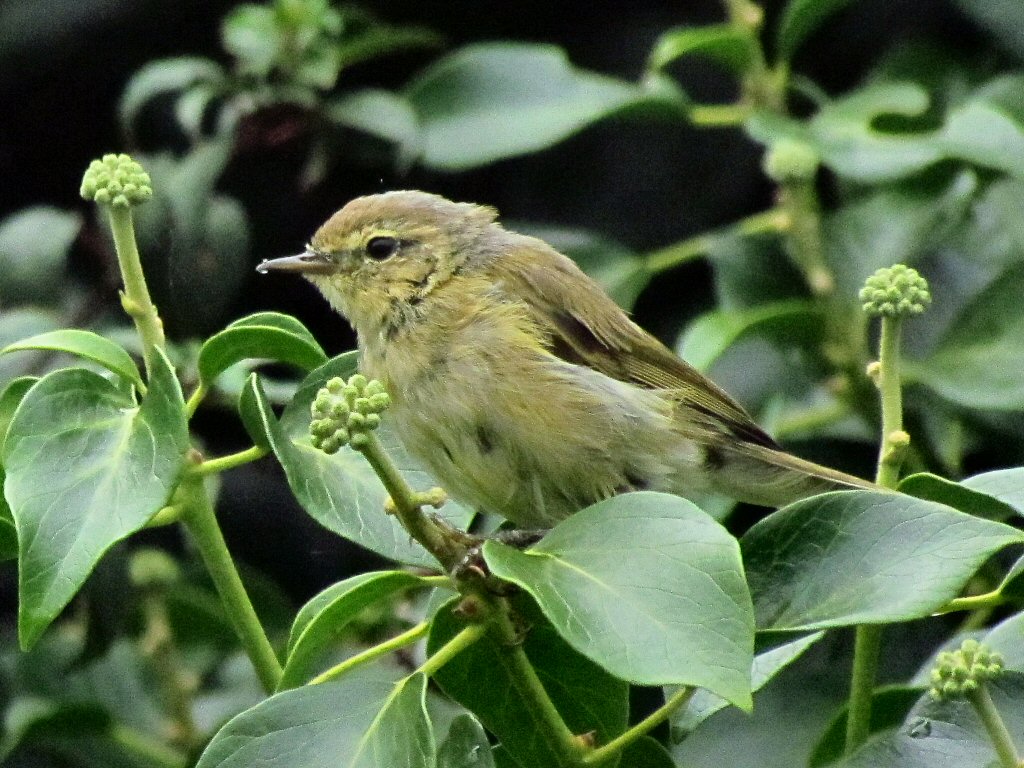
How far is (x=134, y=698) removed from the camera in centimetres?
378

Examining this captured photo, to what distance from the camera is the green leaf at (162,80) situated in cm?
409

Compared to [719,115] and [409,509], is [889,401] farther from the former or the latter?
[719,115]

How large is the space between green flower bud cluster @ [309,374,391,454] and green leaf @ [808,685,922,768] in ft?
3.27

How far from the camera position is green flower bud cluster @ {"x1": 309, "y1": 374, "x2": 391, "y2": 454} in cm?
180

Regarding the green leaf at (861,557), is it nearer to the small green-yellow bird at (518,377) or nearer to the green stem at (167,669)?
the small green-yellow bird at (518,377)

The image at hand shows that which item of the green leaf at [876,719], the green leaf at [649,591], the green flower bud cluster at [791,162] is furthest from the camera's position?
the green flower bud cluster at [791,162]

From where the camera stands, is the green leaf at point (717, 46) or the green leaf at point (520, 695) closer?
the green leaf at point (520, 695)

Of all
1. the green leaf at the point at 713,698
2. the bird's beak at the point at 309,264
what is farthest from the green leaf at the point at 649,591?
the bird's beak at the point at 309,264

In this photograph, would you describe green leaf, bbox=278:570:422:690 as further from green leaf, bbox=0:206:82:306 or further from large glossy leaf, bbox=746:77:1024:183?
green leaf, bbox=0:206:82:306

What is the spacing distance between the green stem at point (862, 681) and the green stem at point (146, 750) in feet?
5.78

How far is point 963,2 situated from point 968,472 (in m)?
1.27

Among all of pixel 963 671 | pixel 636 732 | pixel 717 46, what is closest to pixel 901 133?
pixel 717 46

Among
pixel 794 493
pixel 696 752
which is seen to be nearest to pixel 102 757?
pixel 696 752

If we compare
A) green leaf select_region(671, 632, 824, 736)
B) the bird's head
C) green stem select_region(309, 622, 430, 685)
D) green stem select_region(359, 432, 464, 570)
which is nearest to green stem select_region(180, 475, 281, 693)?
green stem select_region(309, 622, 430, 685)
